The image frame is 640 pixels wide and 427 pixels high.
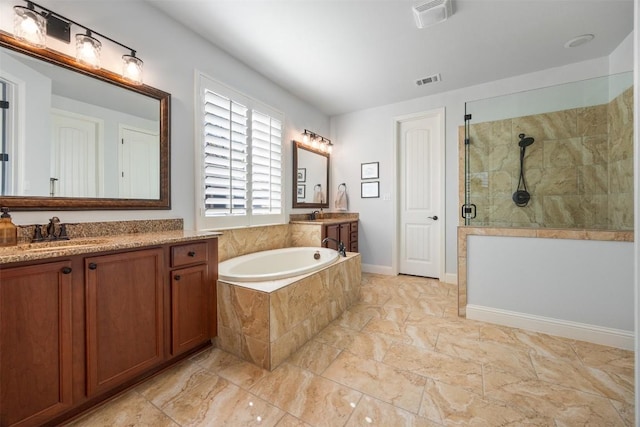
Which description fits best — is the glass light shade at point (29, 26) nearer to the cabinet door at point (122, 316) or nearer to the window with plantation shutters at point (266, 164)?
the cabinet door at point (122, 316)

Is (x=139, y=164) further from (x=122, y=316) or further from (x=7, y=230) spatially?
(x=122, y=316)

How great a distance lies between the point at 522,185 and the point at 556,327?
52.7 inches

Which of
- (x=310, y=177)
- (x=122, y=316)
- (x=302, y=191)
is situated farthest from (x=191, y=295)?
(x=310, y=177)

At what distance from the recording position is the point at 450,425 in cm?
122

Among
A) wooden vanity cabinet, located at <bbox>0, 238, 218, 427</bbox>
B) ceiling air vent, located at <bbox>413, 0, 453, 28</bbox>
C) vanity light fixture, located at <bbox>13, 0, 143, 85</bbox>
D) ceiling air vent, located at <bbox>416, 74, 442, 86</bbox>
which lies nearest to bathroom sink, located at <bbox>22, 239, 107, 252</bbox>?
wooden vanity cabinet, located at <bbox>0, 238, 218, 427</bbox>

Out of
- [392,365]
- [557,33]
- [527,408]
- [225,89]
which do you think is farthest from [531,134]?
[225,89]

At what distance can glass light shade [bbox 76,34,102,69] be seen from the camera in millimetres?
1570

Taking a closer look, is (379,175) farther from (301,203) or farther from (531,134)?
(531,134)

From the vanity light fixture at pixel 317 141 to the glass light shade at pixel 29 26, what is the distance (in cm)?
266

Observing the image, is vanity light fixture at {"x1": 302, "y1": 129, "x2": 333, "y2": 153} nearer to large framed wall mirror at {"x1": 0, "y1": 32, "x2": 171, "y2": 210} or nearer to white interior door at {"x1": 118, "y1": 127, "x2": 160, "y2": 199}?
large framed wall mirror at {"x1": 0, "y1": 32, "x2": 171, "y2": 210}

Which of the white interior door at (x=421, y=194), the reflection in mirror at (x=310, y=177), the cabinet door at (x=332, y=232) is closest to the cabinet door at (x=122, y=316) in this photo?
the cabinet door at (x=332, y=232)

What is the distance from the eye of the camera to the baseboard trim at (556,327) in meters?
1.90

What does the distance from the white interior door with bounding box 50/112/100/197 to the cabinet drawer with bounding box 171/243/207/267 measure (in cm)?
66

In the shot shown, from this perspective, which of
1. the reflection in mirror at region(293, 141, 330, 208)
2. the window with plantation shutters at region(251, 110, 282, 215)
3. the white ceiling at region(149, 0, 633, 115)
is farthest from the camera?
the reflection in mirror at region(293, 141, 330, 208)
